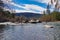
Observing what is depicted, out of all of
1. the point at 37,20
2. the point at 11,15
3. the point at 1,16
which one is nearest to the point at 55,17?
the point at 37,20

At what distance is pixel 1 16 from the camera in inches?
2192

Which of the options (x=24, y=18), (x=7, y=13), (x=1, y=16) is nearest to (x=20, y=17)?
(x=24, y=18)

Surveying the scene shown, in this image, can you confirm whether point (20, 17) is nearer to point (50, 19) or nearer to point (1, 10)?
point (1, 10)

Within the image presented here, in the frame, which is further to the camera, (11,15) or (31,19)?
(31,19)

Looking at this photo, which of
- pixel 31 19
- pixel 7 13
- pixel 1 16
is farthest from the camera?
pixel 31 19

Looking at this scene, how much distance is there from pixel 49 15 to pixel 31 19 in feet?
21.6

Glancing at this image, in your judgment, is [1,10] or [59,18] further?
[59,18]

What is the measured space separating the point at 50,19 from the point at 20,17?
11445 millimetres

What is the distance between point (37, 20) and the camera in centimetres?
6738

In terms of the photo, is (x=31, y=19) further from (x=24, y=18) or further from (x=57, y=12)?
(x=57, y=12)

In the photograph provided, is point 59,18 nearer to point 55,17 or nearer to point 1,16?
point 55,17

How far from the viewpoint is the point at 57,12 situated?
70.7m

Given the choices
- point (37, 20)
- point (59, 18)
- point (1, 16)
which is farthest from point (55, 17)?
point (1, 16)

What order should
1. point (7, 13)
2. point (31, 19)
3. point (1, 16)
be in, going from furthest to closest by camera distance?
point (31, 19)
point (7, 13)
point (1, 16)
